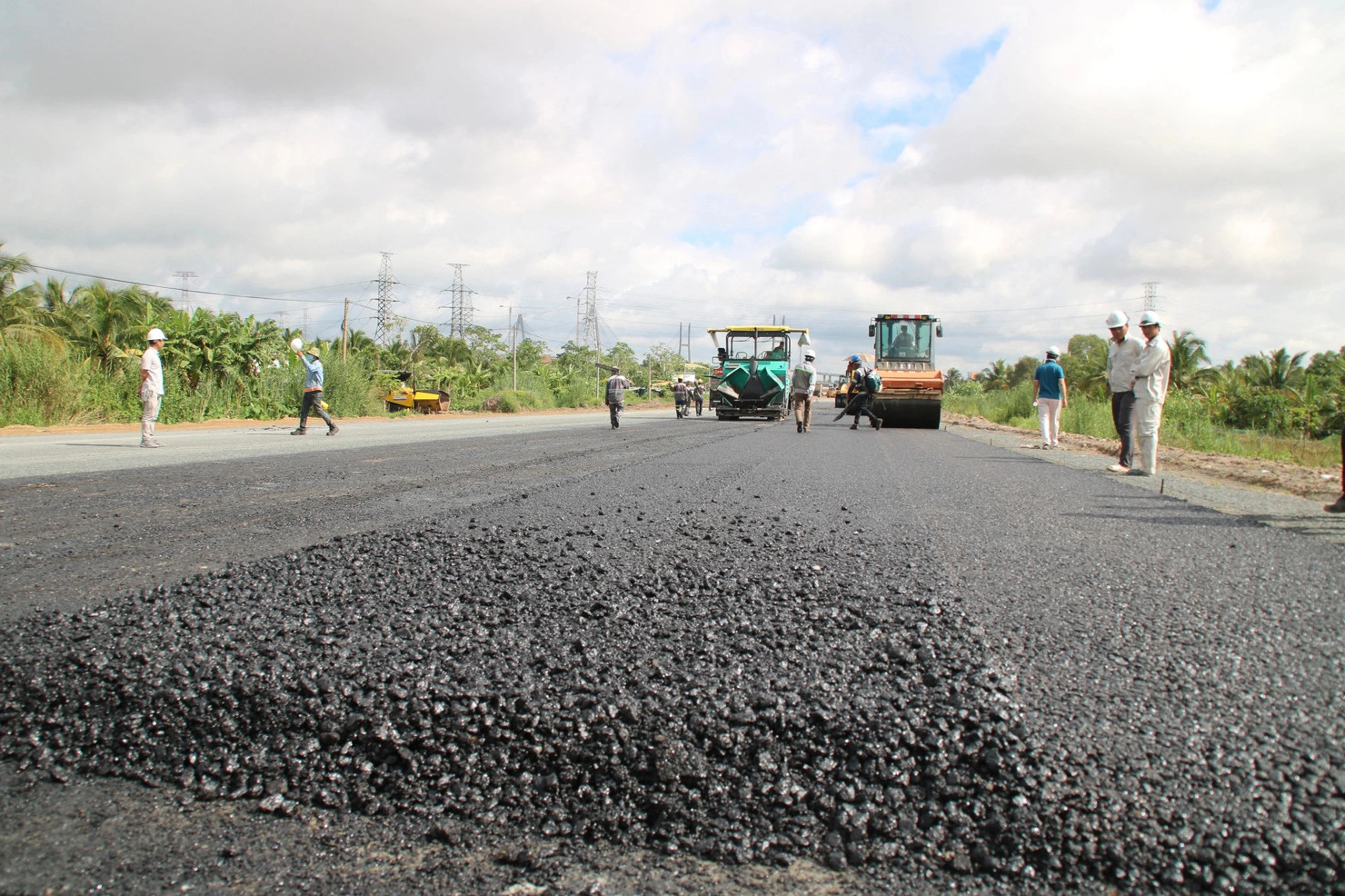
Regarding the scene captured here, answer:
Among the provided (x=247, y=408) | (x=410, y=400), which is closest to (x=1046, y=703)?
(x=247, y=408)

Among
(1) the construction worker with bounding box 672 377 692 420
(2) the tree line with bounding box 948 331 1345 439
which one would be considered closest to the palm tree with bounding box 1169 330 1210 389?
(2) the tree line with bounding box 948 331 1345 439

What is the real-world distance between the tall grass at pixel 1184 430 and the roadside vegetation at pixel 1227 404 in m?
0.03

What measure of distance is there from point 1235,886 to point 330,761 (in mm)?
1966

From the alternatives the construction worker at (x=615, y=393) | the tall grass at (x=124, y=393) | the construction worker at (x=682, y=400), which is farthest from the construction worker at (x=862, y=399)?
the tall grass at (x=124, y=393)

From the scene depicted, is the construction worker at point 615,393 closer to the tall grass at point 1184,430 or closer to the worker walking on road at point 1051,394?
the worker walking on road at point 1051,394

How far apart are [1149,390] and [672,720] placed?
8.05 m

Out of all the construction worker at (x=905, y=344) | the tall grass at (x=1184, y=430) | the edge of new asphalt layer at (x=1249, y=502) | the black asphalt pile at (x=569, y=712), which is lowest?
the black asphalt pile at (x=569, y=712)

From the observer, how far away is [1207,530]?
4.52 metres

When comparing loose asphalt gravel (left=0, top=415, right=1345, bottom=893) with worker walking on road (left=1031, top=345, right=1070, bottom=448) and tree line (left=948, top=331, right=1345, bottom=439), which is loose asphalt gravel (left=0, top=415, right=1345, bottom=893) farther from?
tree line (left=948, top=331, right=1345, bottom=439)

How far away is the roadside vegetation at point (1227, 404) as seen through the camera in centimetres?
1634

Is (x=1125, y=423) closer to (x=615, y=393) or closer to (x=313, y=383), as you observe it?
(x=615, y=393)

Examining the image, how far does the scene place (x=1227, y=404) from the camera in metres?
35.1

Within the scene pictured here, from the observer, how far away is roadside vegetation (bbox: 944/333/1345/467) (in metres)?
16.3

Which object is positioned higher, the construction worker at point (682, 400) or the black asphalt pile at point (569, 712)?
the construction worker at point (682, 400)
